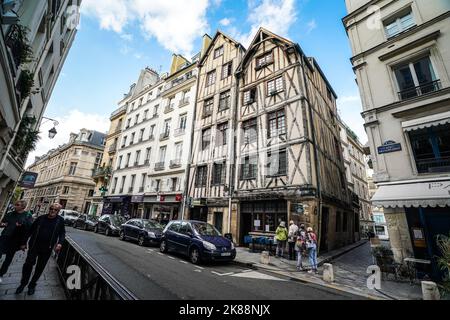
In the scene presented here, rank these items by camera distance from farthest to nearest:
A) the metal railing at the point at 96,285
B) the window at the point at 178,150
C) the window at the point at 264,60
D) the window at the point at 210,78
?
the window at the point at 210,78, the window at the point at 178,150, the window at the point at 264,60, the metal railing at the point at 96,285

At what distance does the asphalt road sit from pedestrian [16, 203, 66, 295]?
5.44ft

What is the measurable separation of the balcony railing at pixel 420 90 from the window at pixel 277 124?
5.58m

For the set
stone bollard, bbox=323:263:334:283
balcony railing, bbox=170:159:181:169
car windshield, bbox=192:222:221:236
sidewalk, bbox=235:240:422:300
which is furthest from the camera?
balcony railing, bbox=170:159:181:169

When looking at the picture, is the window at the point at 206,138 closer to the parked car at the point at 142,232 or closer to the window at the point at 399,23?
the parked car at the point at 142,232

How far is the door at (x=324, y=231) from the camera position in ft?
Result: 37.5

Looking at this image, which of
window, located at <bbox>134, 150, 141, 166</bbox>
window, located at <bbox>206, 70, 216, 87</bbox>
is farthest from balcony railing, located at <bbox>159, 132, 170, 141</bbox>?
window, located at <bbox>206, 70, 216, 87</bbox>

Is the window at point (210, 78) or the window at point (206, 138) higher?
the window at point (210, 78)

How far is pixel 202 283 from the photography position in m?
5.35

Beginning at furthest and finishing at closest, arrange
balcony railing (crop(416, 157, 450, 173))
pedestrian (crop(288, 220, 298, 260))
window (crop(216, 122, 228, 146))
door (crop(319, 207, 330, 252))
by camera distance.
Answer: window (crop(216, 122, 228, 146)) → door (crop(319, 207, 330, 252)) → pedestrian (crop(288, 220, 298, 260)) → balcony railing (crop(416, 157, 450, 173))

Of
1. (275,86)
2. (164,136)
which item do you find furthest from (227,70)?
(164,136)

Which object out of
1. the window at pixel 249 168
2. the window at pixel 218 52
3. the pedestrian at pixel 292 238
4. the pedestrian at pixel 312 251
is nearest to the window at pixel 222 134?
the window at pixel 249 168

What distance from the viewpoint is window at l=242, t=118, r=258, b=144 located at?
14.2m

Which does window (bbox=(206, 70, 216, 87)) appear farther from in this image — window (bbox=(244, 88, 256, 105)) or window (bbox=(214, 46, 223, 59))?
window (bbox=(244, 88, 256, 105))
